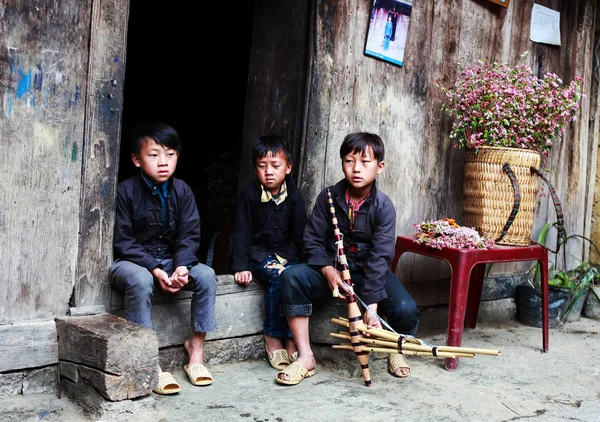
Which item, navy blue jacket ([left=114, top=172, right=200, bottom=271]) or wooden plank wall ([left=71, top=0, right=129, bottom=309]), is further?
navy blue jacket ([left=114, top=172, right=200, bottom=271])

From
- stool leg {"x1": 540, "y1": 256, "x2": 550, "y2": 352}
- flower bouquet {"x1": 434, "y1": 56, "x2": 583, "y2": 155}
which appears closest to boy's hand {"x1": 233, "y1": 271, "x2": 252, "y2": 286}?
flower bouquet {"x1": 434, "y1": 56, "x2": 583, "y2": 155}

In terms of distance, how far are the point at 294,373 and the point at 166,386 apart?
64 cm

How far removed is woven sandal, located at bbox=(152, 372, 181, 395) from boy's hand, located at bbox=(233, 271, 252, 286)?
2.23ft

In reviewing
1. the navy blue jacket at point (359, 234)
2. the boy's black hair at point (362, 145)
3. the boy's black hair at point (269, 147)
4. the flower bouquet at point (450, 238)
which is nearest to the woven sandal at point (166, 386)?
the navy blue jacket at point (359, 234)

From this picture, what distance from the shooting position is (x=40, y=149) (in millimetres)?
2885

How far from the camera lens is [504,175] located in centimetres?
396

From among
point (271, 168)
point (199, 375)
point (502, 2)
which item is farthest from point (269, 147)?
point (502, 2)

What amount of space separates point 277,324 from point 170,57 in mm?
3941

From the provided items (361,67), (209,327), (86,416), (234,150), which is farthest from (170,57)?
(86,416)

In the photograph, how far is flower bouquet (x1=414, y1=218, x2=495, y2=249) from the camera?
12.0ft

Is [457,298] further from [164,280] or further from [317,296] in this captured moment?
[164,280]

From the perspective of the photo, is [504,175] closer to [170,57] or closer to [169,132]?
[169,132]

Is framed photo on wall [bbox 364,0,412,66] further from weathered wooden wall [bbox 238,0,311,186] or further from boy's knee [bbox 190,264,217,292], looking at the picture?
boy's knee [bbox 190,264,217,292]

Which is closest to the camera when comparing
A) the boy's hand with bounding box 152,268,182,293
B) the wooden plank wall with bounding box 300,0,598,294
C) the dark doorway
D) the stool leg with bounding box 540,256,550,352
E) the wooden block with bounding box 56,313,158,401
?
the wooden block with bounding box 56,313,158,401
